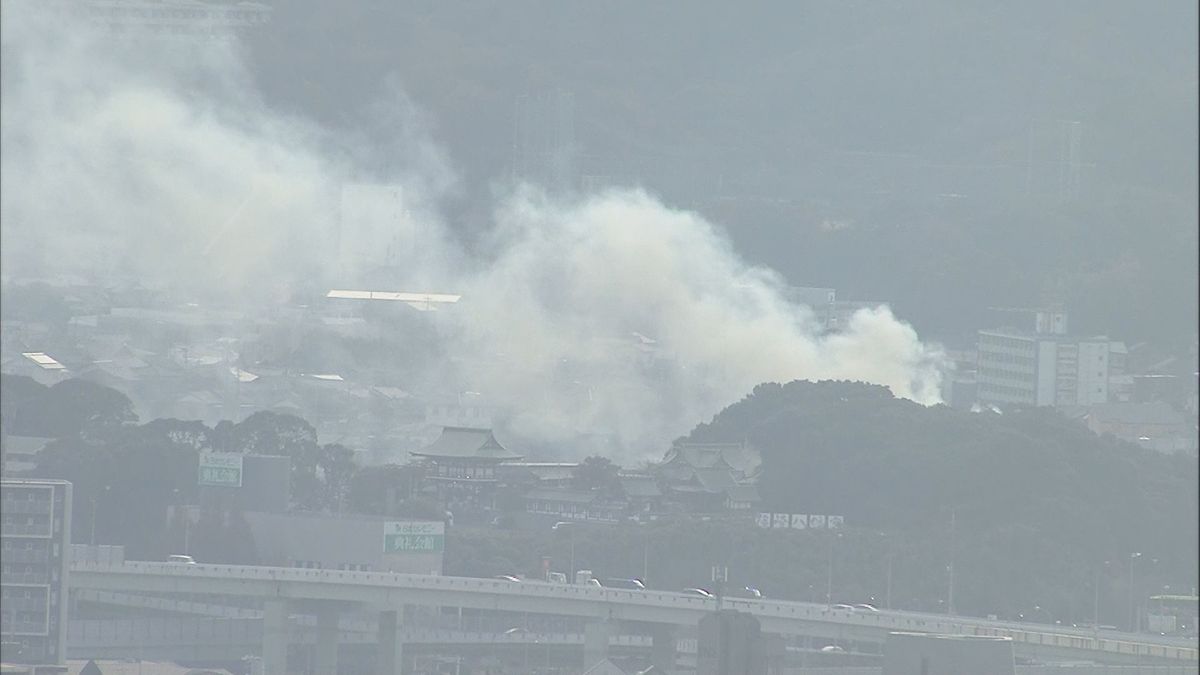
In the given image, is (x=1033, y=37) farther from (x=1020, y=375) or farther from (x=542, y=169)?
(x=1020, y=375)

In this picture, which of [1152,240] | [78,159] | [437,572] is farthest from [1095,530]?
[78,159]

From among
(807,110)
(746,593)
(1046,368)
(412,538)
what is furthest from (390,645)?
(807,110)

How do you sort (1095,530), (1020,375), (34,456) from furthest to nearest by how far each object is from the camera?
(1020,375) → (34,456) → (1095,530)

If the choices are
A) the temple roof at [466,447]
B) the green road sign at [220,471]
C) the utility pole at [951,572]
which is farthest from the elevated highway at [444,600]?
the temple roof at [466,447]

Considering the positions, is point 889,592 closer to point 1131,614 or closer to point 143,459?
point 1131,614

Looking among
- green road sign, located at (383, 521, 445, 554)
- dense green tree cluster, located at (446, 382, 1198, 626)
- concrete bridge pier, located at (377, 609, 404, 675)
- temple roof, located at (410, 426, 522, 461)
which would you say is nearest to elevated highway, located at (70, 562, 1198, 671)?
concrete bridge pier, located at (377, 609, 404, 675)

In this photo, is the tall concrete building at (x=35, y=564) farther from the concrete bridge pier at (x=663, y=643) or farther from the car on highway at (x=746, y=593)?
the car on highway at (x=746, y=593)

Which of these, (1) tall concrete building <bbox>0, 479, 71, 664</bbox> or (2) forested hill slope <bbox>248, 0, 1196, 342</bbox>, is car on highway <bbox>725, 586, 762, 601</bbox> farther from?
(2) forested hill slope <bbox>248, 0, 1196, 342</bbox>
